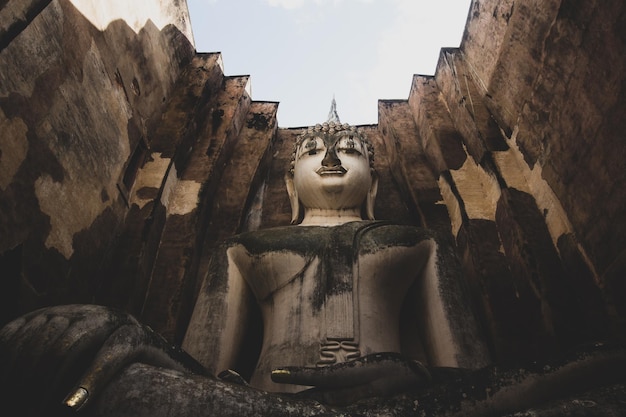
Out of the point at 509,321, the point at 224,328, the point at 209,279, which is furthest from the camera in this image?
the point at 509,321

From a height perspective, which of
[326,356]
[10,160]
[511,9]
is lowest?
[326,356]

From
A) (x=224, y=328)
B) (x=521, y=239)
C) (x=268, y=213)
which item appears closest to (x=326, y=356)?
(x=224, y=328)

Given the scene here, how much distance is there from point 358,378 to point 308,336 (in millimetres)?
934

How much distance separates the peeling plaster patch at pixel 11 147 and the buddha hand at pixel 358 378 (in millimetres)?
1800

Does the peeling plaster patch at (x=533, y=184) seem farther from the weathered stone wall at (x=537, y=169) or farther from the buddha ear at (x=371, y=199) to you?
the buddha ear at (x=371, y=199)

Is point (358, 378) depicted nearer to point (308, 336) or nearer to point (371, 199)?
point (308, 336)

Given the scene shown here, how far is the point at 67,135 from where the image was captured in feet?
10.5

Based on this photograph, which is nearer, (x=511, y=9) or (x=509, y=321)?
(x=509, y=321)

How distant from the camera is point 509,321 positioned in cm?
351

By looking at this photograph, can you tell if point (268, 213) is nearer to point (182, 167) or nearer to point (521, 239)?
point (182, 167)

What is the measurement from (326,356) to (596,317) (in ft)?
5.58

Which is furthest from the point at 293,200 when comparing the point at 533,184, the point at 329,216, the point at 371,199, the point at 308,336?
the point at 533,184

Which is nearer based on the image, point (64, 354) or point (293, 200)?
point (64, 354)

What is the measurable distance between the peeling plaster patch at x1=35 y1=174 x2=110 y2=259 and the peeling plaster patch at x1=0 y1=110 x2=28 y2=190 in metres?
0.20
